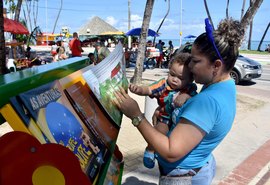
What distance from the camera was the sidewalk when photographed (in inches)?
162

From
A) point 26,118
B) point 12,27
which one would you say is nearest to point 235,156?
point 26,118

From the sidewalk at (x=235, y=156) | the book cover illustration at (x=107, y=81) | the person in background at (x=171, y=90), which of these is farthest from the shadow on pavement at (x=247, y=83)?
the book cover illustration at (x=107, y=81)

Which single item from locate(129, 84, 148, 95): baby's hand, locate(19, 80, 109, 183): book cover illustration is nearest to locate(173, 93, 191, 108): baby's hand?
locate(129, 84, 148, 95): baby's hand

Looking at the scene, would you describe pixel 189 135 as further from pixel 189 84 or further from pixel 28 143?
pixel 189 84

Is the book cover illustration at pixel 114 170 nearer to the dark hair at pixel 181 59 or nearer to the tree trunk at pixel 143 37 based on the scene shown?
the dark hair at pixel 181 59

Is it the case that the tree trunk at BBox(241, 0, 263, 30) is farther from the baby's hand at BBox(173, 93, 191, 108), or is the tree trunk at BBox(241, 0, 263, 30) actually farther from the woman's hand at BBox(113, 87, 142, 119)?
the woman's hand at BBox(113, 87, 142, 119)

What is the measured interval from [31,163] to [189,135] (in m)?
0.78

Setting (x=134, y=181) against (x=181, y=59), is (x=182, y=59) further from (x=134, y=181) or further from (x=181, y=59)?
(x=134, y=181)

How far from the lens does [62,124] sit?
1.37m

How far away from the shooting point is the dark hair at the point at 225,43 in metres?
1.69

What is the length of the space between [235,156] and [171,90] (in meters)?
2.83

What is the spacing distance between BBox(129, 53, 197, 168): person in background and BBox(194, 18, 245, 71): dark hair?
48 centimetres

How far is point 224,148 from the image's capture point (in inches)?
211

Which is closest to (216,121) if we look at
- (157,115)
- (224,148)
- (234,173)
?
(157,115)
